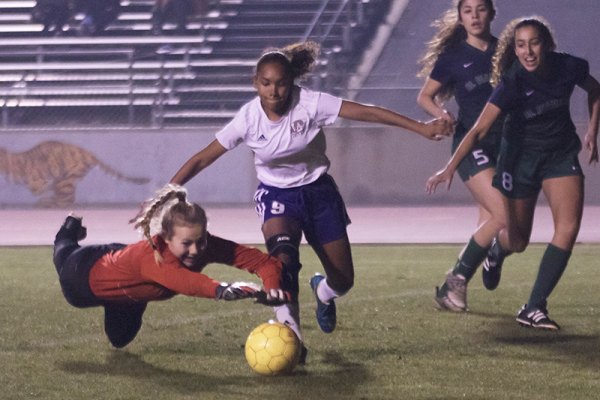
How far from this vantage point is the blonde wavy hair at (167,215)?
6.00 meters

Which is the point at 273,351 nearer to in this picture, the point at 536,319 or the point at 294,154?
the point at 294,154

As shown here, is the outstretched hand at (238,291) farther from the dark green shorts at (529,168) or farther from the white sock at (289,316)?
the dark green shorts at (529,168)

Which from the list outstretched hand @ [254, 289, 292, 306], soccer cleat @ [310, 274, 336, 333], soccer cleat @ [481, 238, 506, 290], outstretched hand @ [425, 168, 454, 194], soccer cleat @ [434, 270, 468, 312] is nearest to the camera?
outstretched hand @ [254, 289, 292, 306]

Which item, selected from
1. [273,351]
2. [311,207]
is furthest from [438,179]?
[273,351]

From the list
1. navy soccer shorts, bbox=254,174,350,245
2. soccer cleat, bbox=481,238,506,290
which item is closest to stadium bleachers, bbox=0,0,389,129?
soccer cleat, bbox=481,238,506,290

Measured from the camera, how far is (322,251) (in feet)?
23.1

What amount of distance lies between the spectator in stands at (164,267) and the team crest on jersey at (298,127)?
32.4 inches

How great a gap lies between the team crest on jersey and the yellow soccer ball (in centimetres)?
114

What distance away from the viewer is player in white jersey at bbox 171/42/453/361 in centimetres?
660

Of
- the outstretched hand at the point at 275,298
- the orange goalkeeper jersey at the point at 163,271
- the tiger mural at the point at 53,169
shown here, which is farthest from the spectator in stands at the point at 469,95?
the tiger mural at the point at 53,169

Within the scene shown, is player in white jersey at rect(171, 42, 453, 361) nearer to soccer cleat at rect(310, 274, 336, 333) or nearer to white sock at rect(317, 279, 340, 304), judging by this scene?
white sock at rect(317, 279, 340, 304)

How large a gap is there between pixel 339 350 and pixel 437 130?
1385mm

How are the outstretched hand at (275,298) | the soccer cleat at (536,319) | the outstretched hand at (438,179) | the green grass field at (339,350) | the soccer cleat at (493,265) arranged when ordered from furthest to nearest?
the soccer cleat at (493,265)
the soccer cleat at (536,319)
the outstretched hand at (438,179)
the green grass field at (339,350)
the outstretched hand at (275,298)

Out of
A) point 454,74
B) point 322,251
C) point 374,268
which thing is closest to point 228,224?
point 374,268
